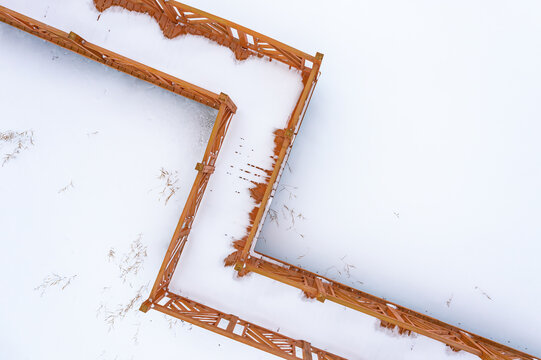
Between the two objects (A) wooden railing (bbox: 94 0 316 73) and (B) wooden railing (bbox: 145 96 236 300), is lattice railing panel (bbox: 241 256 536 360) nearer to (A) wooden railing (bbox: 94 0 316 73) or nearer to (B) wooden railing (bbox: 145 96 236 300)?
(B) wooden railing (bbox: 145 96 236 300)

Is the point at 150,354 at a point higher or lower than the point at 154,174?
lower

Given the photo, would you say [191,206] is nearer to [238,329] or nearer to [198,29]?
[238,329]

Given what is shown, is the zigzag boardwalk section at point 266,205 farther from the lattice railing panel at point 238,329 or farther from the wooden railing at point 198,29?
the lattice railing panel at point 238,329

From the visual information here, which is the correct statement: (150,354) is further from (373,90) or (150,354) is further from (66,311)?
(373,90)

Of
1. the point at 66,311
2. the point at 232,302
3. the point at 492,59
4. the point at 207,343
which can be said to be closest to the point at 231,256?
the point at 232,302

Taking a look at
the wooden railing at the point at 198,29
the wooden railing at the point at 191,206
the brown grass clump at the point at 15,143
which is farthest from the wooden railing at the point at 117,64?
the brown grass clump at the point at 15,143

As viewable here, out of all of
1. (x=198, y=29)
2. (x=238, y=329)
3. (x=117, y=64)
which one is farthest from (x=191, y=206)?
(x=198, y=29)
